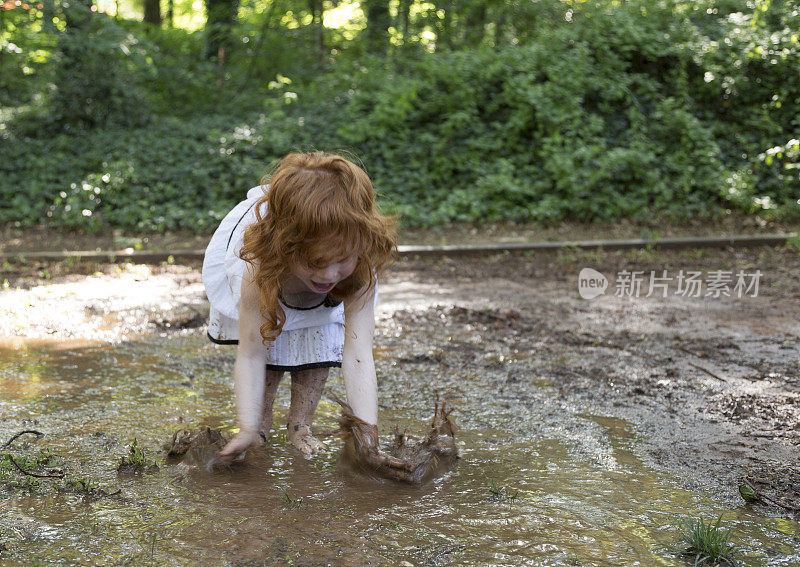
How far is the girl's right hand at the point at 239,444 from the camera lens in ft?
9.02

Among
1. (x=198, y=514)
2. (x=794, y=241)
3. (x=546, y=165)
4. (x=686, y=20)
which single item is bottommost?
(x=198, y=514)

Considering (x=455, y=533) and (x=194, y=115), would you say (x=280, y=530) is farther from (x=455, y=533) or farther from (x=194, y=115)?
(x=194, y=115)

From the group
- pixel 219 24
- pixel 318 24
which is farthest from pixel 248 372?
pixel 318 24

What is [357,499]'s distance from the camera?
8.59ft

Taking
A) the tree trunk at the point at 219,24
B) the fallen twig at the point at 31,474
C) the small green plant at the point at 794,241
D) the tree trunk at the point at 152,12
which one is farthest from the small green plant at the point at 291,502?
the tree trunk at the point at 152,12

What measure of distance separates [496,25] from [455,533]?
39.5ft

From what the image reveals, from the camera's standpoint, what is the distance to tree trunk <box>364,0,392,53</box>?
13.3 meters

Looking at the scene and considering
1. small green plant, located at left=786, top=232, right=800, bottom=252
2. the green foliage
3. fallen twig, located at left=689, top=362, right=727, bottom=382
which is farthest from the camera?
small green plant, located at left=786, top=232, right=800, bottom=252

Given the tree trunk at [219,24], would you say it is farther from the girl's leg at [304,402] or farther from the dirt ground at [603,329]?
the girl's leg at [304,402]

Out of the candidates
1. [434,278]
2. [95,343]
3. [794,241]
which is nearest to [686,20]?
[794,241]

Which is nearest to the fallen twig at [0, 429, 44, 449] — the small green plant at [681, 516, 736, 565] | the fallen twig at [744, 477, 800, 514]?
the small green plant at [681, 516, 736, 565]

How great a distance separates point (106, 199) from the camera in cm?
999

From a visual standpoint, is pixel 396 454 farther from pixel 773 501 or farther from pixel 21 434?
pixel 21 434

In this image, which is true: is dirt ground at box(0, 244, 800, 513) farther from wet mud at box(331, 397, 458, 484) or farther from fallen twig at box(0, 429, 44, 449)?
fallen twig at box(0, 429, 44, 449)
